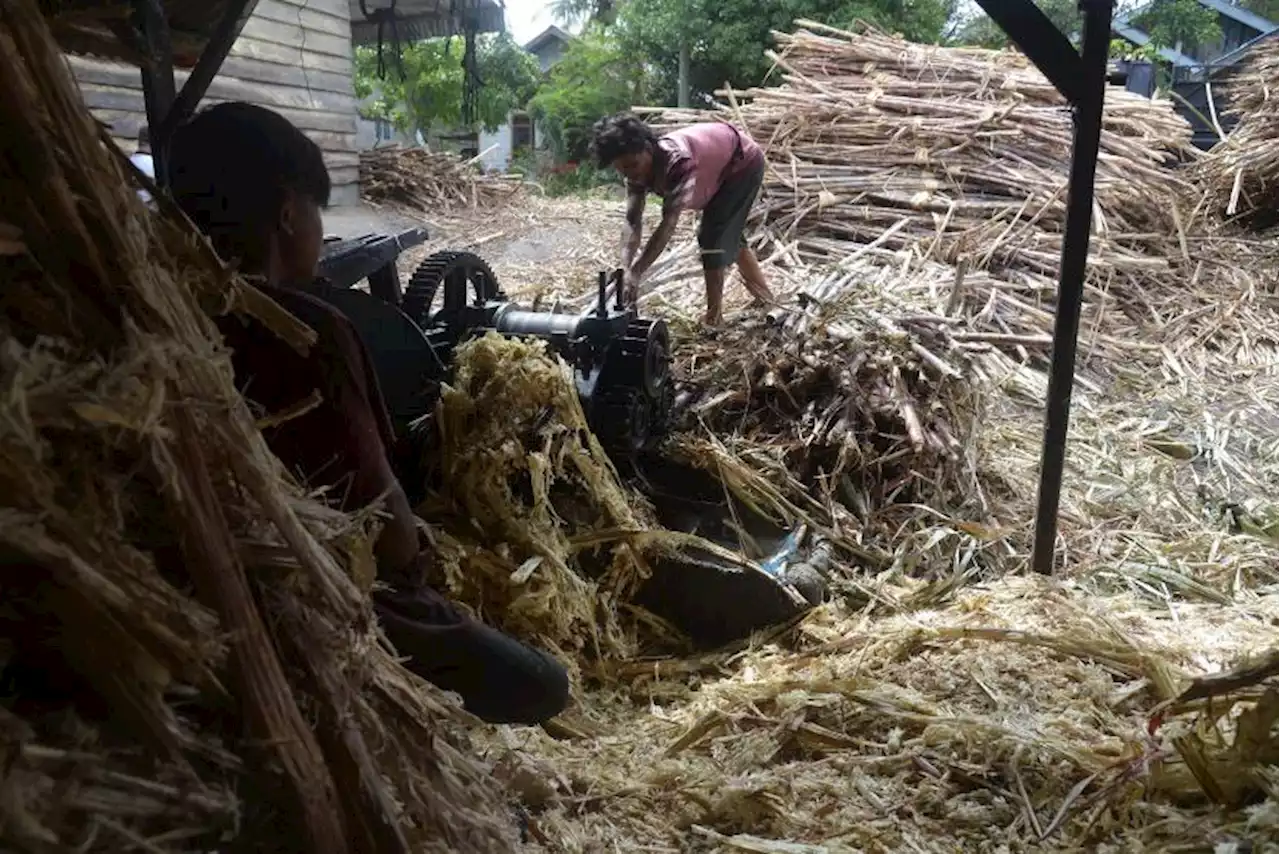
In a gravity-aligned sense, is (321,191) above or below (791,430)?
above

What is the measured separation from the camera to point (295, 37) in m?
9.91

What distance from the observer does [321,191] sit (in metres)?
1.83

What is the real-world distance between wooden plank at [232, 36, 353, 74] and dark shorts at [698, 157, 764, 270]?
477cm

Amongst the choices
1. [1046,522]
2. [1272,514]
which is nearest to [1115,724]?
[1046,522]

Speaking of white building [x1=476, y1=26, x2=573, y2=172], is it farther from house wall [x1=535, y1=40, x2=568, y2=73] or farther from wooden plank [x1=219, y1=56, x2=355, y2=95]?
wooden plank [x1=219, y1=56, x2=355, y2=95]

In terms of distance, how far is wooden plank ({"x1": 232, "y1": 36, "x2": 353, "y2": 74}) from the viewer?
8.99 metres

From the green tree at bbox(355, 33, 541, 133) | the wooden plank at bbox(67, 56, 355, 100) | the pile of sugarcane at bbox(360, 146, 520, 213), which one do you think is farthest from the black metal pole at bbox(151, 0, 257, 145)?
the green tree at bbox(355, 33, 541, 133)

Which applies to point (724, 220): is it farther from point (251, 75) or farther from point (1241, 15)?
point (1241, 15)

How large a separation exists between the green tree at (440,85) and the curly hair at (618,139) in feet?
42.4

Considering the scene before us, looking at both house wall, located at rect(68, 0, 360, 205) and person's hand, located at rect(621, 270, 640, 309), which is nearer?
person's hand, located at rect(621, 270, 640, 309)

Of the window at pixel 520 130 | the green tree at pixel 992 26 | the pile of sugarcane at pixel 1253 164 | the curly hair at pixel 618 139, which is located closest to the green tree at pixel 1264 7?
the green tree at pixel 992 26

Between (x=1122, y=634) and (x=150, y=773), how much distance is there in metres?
3.02

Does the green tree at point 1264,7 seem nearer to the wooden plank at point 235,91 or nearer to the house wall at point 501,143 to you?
the house wall at point 501,143

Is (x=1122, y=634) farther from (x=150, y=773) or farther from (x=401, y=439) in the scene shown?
(x=150, y=773)
